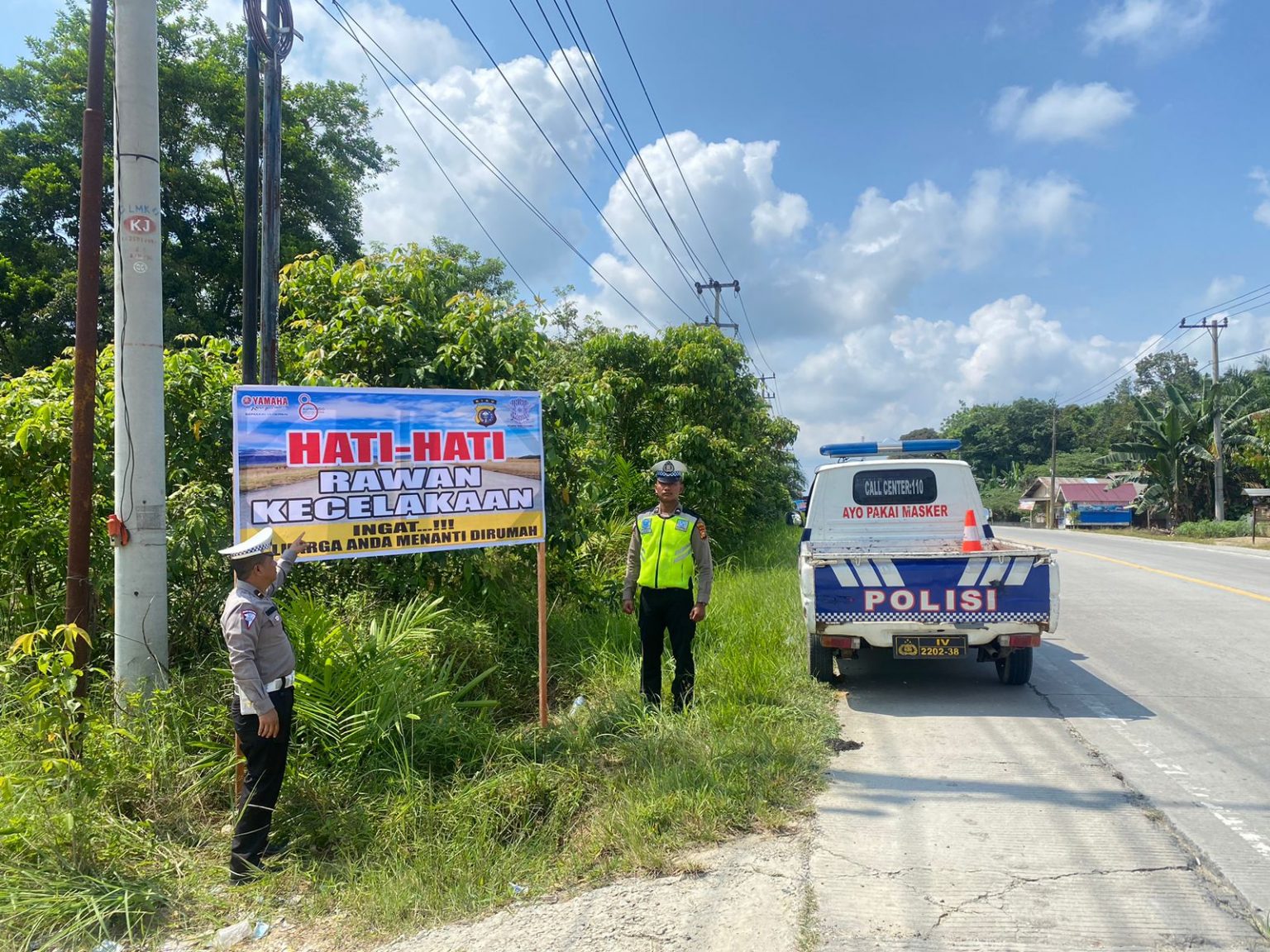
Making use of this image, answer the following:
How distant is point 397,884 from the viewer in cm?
344

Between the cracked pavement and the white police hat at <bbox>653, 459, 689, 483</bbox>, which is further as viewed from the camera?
the white police hat at <bbox>653, 459, 689, 483</bbox>

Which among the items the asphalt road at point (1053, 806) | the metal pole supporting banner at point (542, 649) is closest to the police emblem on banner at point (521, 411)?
the metal pole supporting banner at point (542, 649)

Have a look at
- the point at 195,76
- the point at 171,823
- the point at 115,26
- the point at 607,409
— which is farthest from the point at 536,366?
the point at 195,76

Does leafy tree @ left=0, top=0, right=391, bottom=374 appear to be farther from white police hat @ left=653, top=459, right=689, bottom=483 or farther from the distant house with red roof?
the distant house with red roof

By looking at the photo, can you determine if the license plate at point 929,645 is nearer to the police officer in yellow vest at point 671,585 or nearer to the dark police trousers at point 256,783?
the police officer in yellow vest at point 671,585

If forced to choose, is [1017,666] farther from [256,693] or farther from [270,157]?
[270,157]

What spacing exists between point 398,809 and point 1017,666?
196 inches

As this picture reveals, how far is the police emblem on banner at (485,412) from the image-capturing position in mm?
5297

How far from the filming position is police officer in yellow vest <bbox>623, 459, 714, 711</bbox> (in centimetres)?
559

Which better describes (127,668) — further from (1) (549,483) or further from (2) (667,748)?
(1) (549,483)

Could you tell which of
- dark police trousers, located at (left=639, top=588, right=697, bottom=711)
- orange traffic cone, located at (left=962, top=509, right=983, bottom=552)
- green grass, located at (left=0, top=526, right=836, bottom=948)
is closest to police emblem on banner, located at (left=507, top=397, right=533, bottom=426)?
dark police trousers, located at (left=639, top=588, right=697, bottom=711)

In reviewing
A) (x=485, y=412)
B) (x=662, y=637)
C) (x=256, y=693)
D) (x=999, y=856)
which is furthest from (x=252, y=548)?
(x=999, y=856)

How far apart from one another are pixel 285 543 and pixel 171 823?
1449 mm

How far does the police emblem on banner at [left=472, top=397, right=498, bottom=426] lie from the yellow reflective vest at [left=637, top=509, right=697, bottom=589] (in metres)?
1.28
